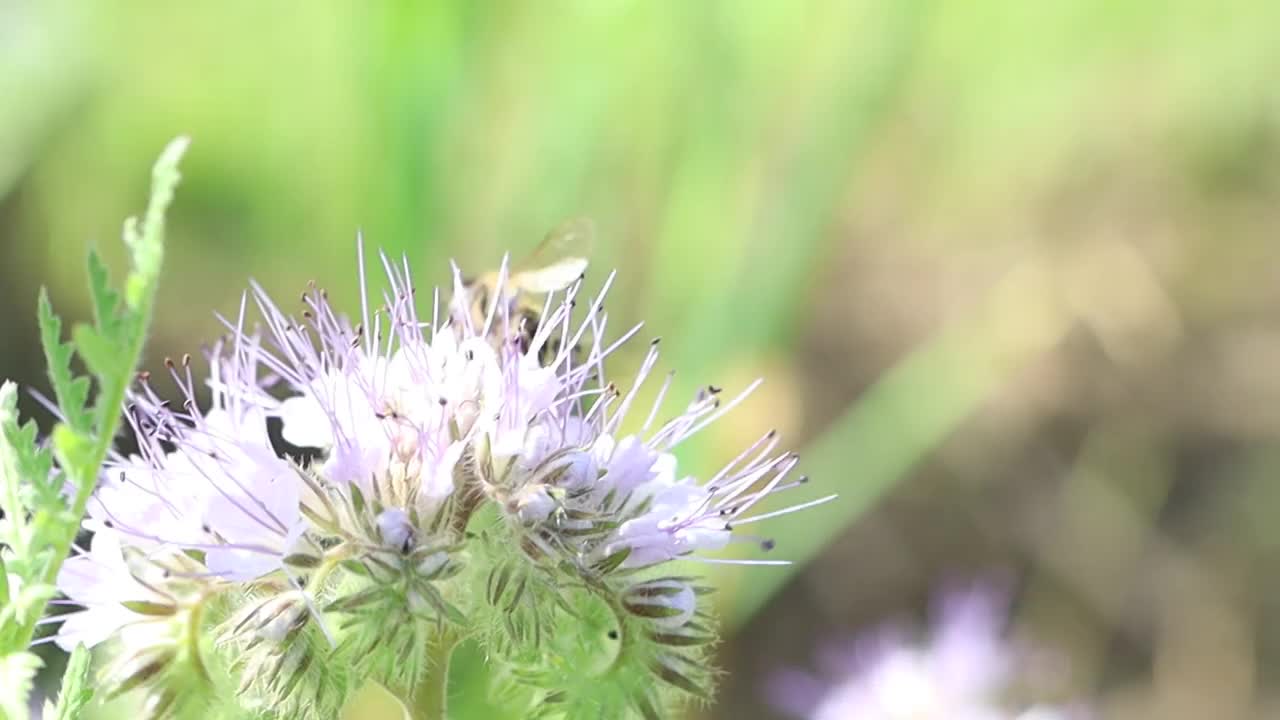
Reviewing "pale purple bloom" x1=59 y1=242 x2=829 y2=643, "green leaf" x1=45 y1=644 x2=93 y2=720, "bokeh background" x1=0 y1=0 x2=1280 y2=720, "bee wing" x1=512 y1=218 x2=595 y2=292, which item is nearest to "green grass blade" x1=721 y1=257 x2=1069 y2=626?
"bokeh background" x1=0 y1=0 x2=1280 y2=720

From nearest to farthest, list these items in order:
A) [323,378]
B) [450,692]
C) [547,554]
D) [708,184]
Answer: [547,554] → [323,378] → [450,692] → [708,184]

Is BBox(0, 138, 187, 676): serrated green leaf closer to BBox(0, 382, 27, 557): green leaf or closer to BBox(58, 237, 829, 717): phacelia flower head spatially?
BBox(0, 382, 27, 557): green leaf

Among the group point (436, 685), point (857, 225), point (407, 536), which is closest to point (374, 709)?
point (436, 685)

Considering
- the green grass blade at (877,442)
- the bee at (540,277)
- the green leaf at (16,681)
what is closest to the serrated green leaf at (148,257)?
the green leaf at (16,681)

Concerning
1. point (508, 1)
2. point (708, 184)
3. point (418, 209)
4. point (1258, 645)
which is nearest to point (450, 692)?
point (418, 209)

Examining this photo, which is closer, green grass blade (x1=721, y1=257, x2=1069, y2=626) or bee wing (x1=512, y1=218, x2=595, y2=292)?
bee wing (x1=512, y1=218, x2=595, y2=292)

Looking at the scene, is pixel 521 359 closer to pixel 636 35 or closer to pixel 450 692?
pixel 450 692
